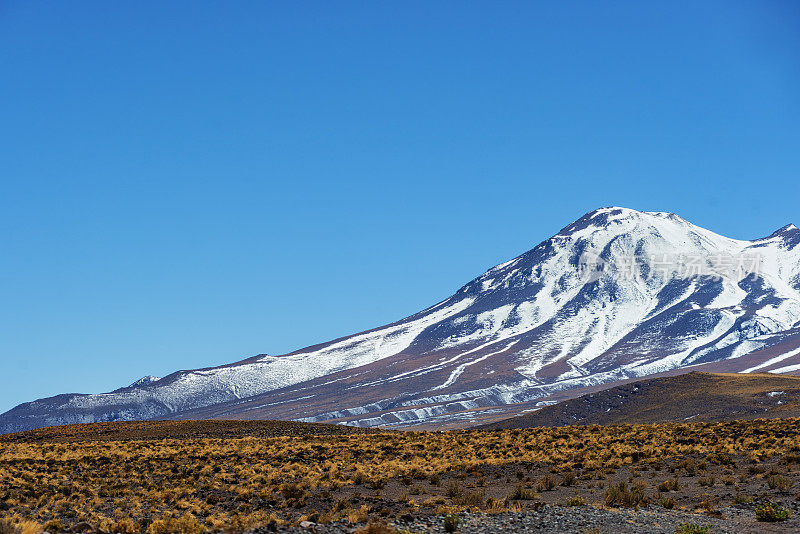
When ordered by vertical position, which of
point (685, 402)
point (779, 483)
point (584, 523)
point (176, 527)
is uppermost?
point (176, 527)

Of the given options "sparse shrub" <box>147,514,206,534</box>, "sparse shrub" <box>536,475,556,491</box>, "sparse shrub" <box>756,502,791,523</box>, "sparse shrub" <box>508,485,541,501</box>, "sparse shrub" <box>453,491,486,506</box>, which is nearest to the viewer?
"sparse shrub" <box>147,514,206,534</box>

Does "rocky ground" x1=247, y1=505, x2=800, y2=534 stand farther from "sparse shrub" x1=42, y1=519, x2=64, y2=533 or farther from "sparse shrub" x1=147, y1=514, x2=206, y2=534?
"sparse shrub" x1=42, y1=519, x2=64, y2=533

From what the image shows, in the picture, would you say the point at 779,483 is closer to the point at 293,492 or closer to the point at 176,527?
the point at 293,492

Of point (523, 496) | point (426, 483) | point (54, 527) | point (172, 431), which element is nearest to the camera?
point (54, 527)

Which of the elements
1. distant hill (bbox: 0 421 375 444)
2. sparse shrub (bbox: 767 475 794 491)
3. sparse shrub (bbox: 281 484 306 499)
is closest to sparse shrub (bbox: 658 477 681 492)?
sparse shrub (bbox: 767 475 794 491)

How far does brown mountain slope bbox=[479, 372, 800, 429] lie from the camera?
78.9 meters

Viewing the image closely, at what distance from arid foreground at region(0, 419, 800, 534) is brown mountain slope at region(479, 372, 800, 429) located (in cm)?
3033

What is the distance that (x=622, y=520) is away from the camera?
22.0 m

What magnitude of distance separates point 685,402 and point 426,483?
66260 mm

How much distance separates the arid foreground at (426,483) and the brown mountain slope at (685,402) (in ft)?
99.5

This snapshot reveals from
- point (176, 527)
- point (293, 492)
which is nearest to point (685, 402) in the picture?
point (293, 492)

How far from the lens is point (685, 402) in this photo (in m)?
90.2

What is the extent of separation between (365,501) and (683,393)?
3045 inches

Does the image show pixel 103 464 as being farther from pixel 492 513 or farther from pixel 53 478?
pixel 492 513
